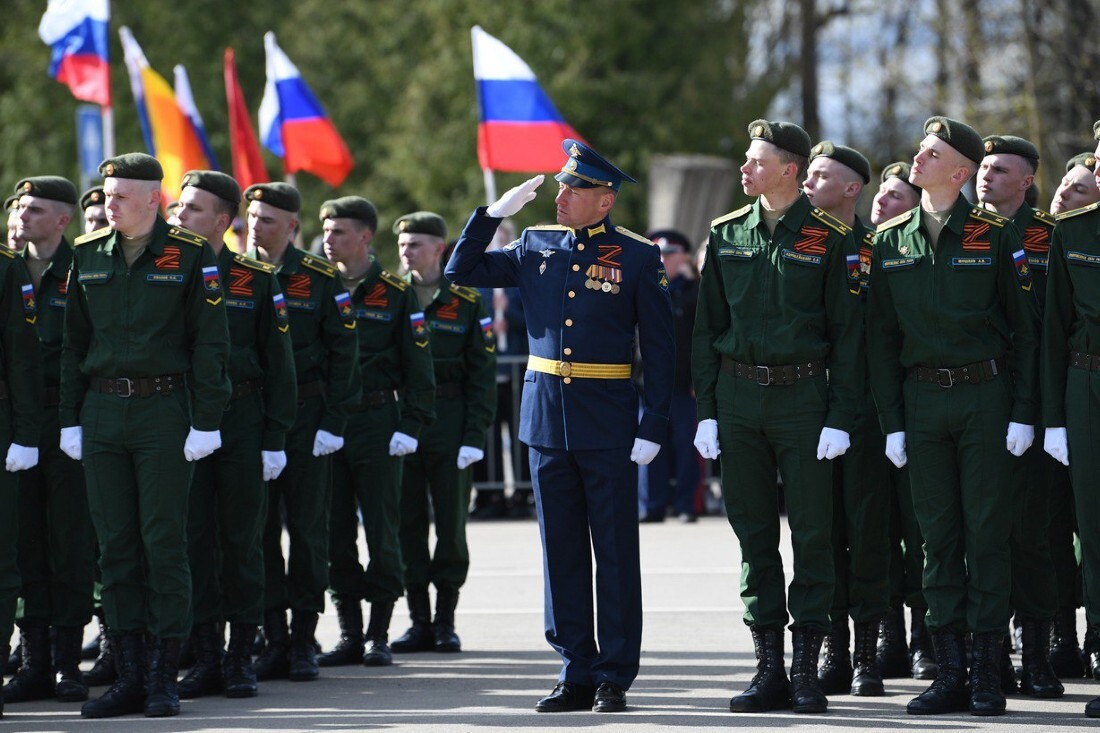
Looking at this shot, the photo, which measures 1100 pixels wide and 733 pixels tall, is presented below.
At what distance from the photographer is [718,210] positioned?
2045cm

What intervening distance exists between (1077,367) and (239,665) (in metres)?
3.98

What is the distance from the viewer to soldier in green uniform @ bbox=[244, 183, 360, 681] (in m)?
9.16

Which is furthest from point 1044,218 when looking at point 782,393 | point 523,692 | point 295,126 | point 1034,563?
point 295,126

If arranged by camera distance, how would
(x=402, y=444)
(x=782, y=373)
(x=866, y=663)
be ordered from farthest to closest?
(x=402, y=444) < (x=866, y=663) < (x=782, y=373)

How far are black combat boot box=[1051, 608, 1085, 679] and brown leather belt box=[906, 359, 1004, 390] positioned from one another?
157cm

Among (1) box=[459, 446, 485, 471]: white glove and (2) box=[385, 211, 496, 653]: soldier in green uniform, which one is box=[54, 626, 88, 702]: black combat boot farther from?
(1) box=[459, 446, 485, 471]: white glove

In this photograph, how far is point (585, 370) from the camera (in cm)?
779

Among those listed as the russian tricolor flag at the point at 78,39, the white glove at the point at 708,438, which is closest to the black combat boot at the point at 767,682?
the white glove at the point at 708,438

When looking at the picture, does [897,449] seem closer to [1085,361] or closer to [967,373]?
[967,373]

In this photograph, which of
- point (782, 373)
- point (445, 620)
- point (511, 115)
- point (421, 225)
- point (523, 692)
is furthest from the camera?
point (511, 115)

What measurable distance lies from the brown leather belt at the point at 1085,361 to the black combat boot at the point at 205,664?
4059mm

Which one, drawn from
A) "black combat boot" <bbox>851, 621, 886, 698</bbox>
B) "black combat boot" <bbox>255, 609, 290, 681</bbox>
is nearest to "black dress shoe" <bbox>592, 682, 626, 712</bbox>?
"black combat boot" <bbox>851, 621, 886, 698</bbox>

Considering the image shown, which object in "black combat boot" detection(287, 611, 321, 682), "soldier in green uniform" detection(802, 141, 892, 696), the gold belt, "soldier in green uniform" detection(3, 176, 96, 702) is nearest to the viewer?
the gold belt

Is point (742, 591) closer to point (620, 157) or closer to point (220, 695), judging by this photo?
point (220, 695)
